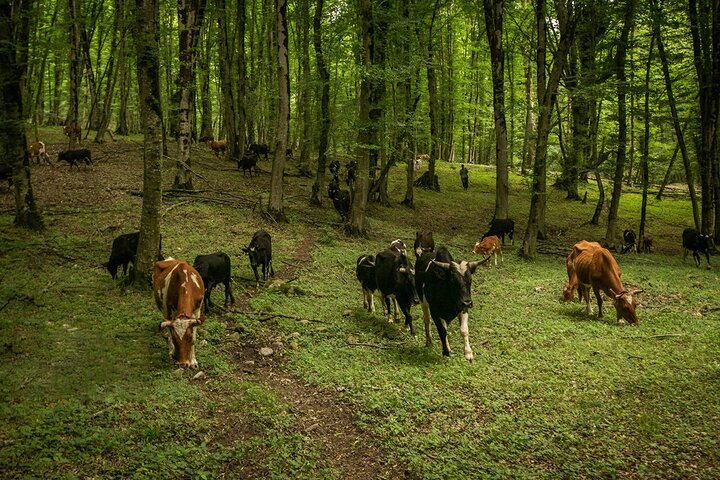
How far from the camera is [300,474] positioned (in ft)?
17.8

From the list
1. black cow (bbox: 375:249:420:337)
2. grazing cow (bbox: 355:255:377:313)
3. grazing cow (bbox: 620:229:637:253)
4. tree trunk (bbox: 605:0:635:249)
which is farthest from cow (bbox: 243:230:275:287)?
grazing cow (bbox: 620:229:637:253)

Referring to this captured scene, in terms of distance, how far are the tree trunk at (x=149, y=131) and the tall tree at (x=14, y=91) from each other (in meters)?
2.49

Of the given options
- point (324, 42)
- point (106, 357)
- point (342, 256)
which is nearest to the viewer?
point (106, 357)

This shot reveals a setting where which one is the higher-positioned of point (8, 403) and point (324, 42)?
point (324, 42)

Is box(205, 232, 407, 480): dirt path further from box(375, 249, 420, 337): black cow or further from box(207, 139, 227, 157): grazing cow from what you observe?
box(207, 139, 227, 157): grazing cow

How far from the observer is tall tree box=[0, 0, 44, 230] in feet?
33.9

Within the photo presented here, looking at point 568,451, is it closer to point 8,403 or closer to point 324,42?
point 8,403

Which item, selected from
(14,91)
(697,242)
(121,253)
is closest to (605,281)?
(697,242)

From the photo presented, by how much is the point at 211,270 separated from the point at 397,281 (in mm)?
3851

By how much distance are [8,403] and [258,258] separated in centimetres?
689

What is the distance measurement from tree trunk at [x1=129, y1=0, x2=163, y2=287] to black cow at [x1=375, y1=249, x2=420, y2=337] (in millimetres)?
4938

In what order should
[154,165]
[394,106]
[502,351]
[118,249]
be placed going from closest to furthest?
1. [502,351]
2. [154,165]
3. [118,249]
4. [394,106]

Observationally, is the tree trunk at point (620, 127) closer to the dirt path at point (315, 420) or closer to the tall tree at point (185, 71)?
the tall tree at point (185, 71)

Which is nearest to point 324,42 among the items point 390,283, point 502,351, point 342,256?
point 342,256
